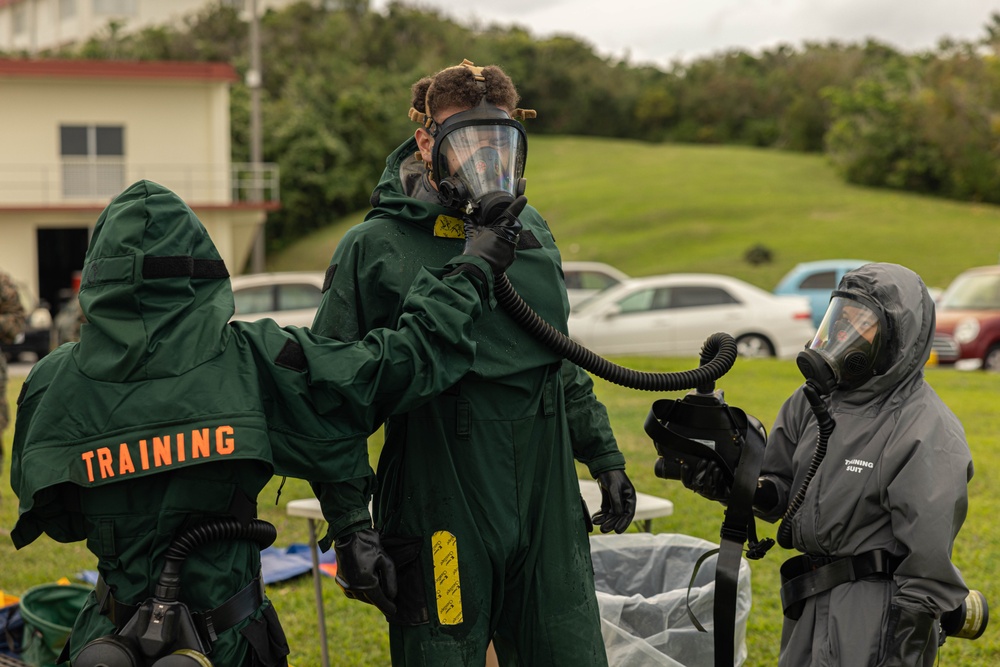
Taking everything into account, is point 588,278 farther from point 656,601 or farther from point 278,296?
point 656,601

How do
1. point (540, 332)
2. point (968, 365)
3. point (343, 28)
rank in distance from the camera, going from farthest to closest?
1. point (343, 28)
2. point (968, 365)
3. point (540, 332)

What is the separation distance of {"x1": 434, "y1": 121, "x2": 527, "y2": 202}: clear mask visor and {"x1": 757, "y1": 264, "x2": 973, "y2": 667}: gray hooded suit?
115 centimetres

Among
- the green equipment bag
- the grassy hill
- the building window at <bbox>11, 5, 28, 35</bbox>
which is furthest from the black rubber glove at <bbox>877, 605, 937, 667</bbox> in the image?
the building window at <bbox>11, 5, 28, 35</bbox>

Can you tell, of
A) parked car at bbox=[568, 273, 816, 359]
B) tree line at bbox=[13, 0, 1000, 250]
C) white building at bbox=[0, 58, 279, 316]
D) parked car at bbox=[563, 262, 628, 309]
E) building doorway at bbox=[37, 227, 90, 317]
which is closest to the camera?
parked car at bbox=[568, 273, 816, 359]

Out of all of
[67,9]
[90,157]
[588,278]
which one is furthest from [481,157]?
[67,9]

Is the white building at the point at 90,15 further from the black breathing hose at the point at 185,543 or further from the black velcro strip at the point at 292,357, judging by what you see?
the black breathing hose at the point at 185,543

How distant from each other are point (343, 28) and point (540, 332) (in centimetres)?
5077

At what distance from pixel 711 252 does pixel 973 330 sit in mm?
16954

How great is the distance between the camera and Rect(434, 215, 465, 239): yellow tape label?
10.3 ft

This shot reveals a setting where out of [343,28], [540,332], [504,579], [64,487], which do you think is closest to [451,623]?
[504,579]

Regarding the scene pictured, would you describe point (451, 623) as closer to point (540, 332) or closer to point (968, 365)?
point (540, 332)

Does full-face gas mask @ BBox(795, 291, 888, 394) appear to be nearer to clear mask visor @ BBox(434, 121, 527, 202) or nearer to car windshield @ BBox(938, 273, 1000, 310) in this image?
clear mask visor @ BBox(434, 121, 527, 202)

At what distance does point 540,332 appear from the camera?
10.3 feet

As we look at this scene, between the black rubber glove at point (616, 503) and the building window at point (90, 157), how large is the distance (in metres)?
25.6
